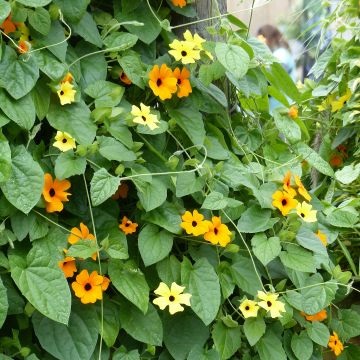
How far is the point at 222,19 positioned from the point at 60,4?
1.29ft

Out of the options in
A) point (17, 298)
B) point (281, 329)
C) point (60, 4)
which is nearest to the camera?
point (17, 298)

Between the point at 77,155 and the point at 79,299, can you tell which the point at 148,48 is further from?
the point at 79,299

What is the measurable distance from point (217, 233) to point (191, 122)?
251 millimetres

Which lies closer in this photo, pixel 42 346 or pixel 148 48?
pixel 42 346

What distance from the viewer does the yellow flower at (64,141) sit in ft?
3.72

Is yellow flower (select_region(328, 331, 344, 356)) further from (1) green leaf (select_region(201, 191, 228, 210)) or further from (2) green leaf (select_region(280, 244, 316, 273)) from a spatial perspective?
(1) green leaf (select_region(201, 191, 228, 210))

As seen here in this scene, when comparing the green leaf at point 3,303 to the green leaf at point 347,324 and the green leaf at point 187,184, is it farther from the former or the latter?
the green leaf at point 347,324

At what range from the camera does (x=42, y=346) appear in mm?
1108

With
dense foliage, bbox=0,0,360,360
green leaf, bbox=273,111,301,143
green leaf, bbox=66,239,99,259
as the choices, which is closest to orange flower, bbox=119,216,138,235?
dense foliage, bbox=0,0,360,360

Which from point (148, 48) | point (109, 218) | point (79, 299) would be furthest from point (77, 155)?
point (148, 48)

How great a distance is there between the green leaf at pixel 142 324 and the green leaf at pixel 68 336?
68mm

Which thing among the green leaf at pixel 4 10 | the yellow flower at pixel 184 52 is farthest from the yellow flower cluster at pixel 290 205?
the green leaf at pixel 4 10

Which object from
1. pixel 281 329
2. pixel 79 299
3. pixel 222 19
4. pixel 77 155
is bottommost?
pixel 281 329

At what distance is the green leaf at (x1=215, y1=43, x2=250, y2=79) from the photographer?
51.2 inches
